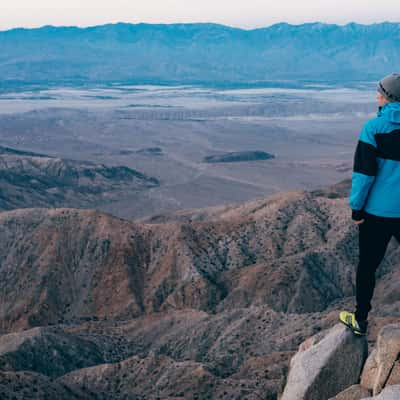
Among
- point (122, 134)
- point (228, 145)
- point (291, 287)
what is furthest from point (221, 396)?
point (122, 134)

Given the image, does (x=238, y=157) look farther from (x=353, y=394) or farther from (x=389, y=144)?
(x=389, y=144)

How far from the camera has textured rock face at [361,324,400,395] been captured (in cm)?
964

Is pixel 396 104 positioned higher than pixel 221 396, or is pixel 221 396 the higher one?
pixel 396 104

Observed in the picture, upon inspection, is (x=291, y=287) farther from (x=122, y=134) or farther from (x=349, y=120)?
(x=349, y=120)

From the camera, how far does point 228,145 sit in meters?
153

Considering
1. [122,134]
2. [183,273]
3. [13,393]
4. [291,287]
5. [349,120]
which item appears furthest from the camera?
[349,120]

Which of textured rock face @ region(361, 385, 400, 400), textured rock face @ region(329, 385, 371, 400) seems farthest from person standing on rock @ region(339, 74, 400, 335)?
textured rock face @ region(329, 385, 371, 400)

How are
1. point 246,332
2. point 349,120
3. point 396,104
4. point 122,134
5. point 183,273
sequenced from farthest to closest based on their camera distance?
point 349,120 < point 122,134 < point 183,273 < point 246,332 < point 396,104

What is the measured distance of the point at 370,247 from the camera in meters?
9.35

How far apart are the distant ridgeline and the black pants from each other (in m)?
121

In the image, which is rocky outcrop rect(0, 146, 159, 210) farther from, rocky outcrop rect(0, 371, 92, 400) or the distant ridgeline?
rocky outcrop rect(0, 371, 92, 400)

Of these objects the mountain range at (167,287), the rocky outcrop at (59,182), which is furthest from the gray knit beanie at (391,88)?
the rocky outcrop at (59,182)

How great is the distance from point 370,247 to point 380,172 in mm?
1250

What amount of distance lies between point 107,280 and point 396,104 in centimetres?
3686
